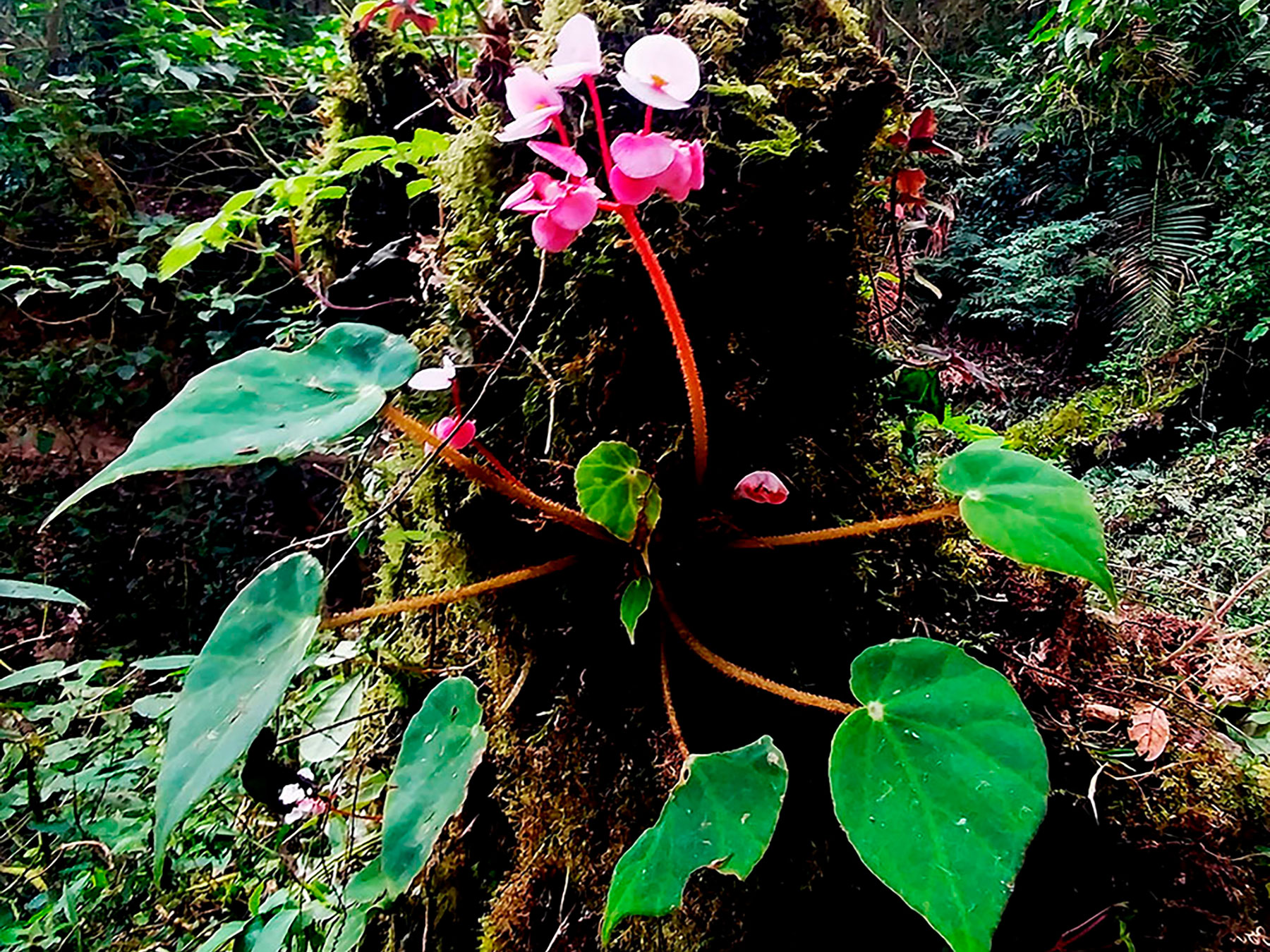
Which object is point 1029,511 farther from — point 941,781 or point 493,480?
point 493,480

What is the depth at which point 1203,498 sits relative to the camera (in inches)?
100

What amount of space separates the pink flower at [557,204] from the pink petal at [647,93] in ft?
0.19

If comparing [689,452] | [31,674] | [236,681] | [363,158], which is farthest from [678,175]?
[31,674]

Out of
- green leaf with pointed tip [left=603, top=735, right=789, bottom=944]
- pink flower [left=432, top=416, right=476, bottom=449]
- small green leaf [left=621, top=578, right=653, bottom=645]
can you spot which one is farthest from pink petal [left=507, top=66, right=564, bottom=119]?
green leaf with pointed tip [left=603, top=735, right=789, bottom=944]

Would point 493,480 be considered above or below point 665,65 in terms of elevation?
below

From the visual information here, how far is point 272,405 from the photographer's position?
0.47 meters

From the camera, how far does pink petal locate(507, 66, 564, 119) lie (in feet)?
1.54

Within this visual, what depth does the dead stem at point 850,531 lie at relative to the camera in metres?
0.50

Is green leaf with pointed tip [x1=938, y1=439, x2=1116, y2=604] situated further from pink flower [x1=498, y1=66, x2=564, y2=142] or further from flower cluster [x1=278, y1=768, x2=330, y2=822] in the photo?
flower cluster [x1=278, y1=768, x2=330, y2=822]

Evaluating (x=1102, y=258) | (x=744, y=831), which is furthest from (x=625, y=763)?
(x=1102, y=258)

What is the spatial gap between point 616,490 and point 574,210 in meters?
0.19

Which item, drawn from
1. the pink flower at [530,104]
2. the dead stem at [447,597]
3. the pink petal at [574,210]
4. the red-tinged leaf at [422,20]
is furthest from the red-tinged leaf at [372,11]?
the dead stem at [447,597]

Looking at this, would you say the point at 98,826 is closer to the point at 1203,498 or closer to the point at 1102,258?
the point at 1203,498

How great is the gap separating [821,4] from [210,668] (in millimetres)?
733
